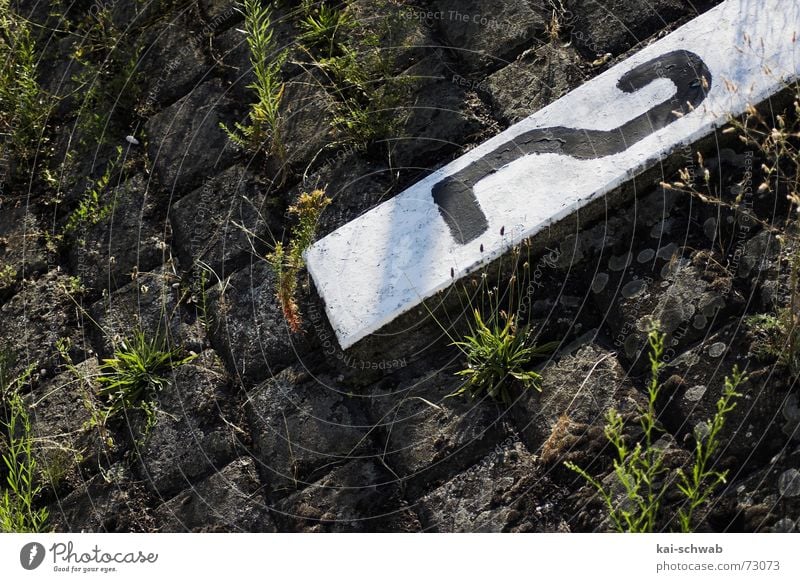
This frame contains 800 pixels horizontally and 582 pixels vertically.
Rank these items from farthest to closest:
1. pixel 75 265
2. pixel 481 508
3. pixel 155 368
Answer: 1. pixel 75 265
2. pixel 155 368
3. pixel 481 508

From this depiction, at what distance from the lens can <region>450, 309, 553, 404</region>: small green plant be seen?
10.7 feet

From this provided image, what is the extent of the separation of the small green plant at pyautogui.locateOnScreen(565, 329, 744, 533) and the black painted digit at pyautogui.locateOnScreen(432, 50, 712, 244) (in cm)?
83

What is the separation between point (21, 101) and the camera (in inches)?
163

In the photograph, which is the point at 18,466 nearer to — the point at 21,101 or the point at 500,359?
the point at 21,101

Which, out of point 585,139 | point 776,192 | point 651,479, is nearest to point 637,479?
point 651,479

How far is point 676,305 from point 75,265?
7.36 ft

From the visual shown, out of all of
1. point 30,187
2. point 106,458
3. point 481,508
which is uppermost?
point 30,187

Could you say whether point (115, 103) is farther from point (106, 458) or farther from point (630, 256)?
point (630, 256)

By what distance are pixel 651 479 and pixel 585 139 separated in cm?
123

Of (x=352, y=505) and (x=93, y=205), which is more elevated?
(x=93, y=205)

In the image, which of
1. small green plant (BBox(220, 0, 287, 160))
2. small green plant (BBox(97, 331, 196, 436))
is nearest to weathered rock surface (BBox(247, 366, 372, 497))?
small green plant (BBox(97, 331, 196, 436))

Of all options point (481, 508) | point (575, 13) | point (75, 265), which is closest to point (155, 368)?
point (75, 265)

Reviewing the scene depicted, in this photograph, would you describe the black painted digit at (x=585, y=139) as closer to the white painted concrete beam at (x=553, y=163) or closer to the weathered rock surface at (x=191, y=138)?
the white painted concrete beam at (x=553, y=163)

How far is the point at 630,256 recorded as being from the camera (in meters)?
3.37
